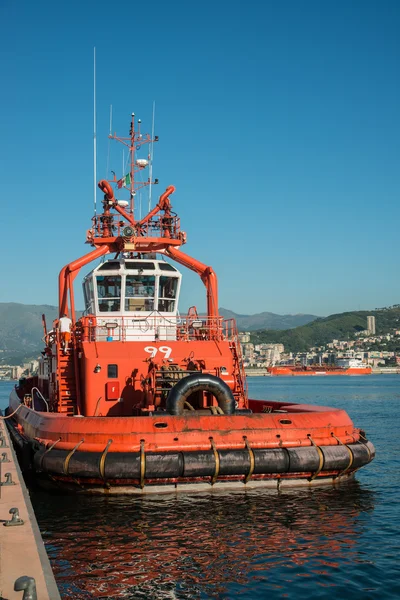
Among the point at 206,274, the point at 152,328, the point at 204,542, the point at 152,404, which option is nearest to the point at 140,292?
the point at 152,328

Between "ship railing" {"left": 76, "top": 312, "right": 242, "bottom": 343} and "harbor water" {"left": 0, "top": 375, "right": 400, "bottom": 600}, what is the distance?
473 centimetres

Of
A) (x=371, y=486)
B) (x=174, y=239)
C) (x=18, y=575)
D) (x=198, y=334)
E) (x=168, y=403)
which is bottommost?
(x=371, y=486)

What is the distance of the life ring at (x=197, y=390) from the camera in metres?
14.6

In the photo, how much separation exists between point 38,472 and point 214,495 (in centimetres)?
390

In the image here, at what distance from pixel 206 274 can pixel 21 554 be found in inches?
557

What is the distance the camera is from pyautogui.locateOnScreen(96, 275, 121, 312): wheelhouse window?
64.4 feet

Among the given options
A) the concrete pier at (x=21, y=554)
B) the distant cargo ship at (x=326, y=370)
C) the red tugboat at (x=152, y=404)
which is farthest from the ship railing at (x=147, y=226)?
the distant cargo ship at (x=326, y=370)

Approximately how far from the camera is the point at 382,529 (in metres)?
11.9

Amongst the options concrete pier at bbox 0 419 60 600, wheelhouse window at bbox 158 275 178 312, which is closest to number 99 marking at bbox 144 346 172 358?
wheelhouse window at bbox 158 275 178 312

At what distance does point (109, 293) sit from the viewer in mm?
19750

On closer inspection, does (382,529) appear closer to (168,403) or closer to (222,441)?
(222,441)

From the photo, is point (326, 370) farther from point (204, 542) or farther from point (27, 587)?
point (27, 587)

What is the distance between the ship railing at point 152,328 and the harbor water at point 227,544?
4.73 metres

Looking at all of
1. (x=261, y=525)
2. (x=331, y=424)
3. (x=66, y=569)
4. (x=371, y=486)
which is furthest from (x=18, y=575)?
(x=371, y=486)
